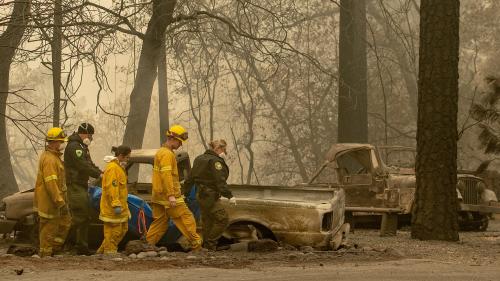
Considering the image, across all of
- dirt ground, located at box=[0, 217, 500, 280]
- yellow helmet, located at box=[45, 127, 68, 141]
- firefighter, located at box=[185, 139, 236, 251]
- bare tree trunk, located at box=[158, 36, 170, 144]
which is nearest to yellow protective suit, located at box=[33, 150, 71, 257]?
yellow helmet, located at box=[45, 127, 68, 141]

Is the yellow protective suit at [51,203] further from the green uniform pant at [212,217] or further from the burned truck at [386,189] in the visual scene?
the burned truck at [386,189]

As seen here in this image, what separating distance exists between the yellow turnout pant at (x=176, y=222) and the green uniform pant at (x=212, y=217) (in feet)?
0.62

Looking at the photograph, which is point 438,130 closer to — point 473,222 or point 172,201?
point 473,222

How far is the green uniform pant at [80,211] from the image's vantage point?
12852 millimetres

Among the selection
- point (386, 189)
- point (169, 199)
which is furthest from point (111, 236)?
point (386, 189)

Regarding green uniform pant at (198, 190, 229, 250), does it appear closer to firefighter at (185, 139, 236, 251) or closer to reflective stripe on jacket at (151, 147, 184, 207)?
firefighter at (185, 139, 236, 251)

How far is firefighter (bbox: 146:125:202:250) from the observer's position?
1250 cm

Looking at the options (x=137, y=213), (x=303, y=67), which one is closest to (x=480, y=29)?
(x=303, y=67)

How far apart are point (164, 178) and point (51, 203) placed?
1.49 meters

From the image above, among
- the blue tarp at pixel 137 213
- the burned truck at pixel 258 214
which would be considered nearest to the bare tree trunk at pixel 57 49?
the burned truck at pixel 258 214

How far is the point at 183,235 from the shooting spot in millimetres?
13008

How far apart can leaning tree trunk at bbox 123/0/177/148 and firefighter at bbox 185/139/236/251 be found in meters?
8.24

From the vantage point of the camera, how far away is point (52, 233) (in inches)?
505

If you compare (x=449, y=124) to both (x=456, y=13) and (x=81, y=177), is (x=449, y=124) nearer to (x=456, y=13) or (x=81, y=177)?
(x=456, y=13)
